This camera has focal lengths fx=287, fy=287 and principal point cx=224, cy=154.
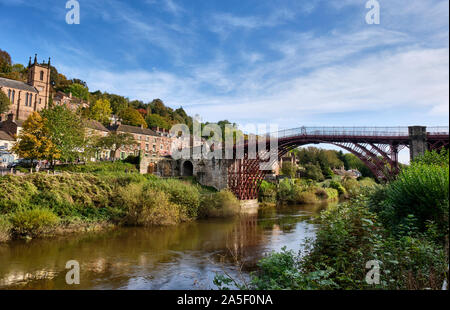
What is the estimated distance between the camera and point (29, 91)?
51094 mm

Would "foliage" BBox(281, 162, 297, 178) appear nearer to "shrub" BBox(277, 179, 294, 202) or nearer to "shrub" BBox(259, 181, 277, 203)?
"shrub" BBox(277, 179, 294, 202)

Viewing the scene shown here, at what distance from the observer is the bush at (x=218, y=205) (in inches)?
1006

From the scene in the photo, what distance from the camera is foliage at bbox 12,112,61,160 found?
26125 millimetres

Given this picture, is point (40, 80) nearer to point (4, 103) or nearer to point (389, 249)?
point (4, 103)

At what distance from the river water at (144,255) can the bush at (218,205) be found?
12.3 feet

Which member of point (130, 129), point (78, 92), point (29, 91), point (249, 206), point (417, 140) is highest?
point (78, 92)

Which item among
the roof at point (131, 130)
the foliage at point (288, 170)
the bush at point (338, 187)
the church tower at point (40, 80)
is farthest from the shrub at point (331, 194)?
the church tower at point (40, 80)

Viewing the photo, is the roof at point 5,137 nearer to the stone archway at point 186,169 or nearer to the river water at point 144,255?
the stone archway at point 186,169

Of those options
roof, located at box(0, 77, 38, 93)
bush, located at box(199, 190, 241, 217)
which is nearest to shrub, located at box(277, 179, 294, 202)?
bush, located at box(199, 190, 241, 217)

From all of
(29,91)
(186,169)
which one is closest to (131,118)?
(29,91)

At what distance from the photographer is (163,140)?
183ft

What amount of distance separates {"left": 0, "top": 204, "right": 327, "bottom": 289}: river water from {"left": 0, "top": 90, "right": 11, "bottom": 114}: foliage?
124ft

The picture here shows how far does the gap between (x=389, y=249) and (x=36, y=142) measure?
1132 inches
